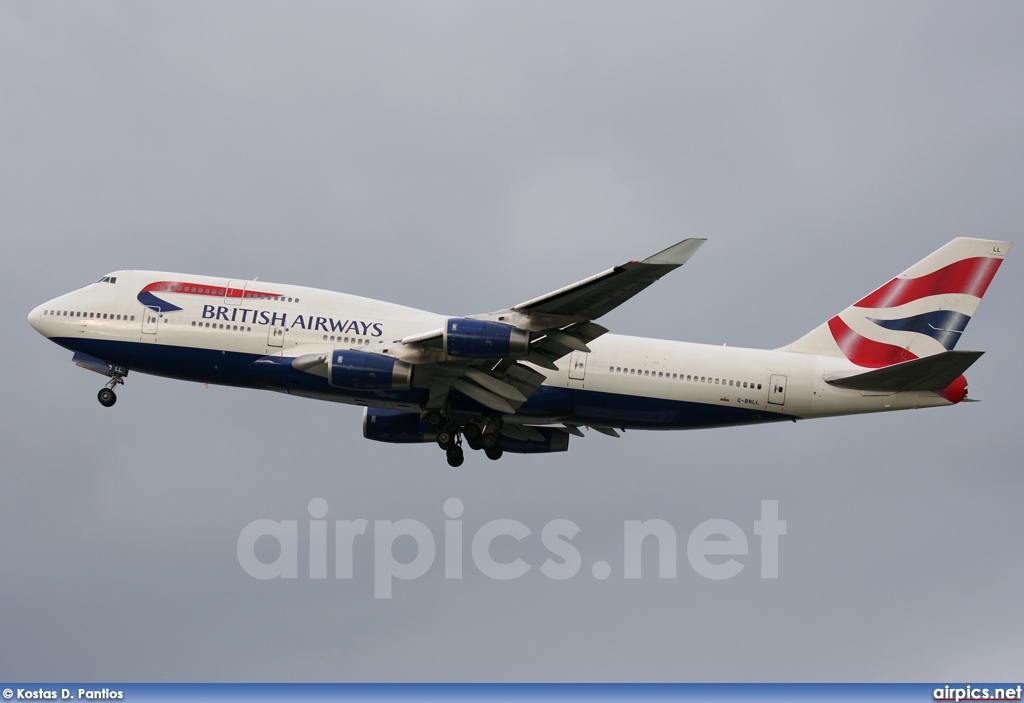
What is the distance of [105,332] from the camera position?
4712cm

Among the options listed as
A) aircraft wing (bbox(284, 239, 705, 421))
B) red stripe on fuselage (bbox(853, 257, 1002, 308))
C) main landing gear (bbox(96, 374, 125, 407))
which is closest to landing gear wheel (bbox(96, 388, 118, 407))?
main landing gear (bbox(96, 374, 125, 407))

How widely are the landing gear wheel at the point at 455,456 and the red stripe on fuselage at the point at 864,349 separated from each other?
13.6 metres

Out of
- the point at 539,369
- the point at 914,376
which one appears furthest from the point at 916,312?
the point at 539,369

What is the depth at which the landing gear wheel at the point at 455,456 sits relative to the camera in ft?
158

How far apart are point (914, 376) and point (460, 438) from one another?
50.9ft

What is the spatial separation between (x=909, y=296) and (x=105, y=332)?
28025mm

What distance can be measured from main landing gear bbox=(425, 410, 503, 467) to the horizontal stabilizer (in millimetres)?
11690

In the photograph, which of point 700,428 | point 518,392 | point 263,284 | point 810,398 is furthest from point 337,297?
point 810,398

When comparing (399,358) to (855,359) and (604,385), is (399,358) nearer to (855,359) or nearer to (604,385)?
(604,385)

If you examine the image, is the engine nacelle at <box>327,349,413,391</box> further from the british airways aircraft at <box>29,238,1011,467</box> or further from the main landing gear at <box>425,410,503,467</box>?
the main landing gear at <box>425,410,503,467</box>

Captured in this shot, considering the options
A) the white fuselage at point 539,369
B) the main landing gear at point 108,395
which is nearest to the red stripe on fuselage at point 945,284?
the white fuselage at point 539,369

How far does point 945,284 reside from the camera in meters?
48.5

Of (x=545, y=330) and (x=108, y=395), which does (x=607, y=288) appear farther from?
(x=108, y=395)

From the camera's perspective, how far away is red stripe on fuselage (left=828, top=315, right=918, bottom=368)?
1870 inches
